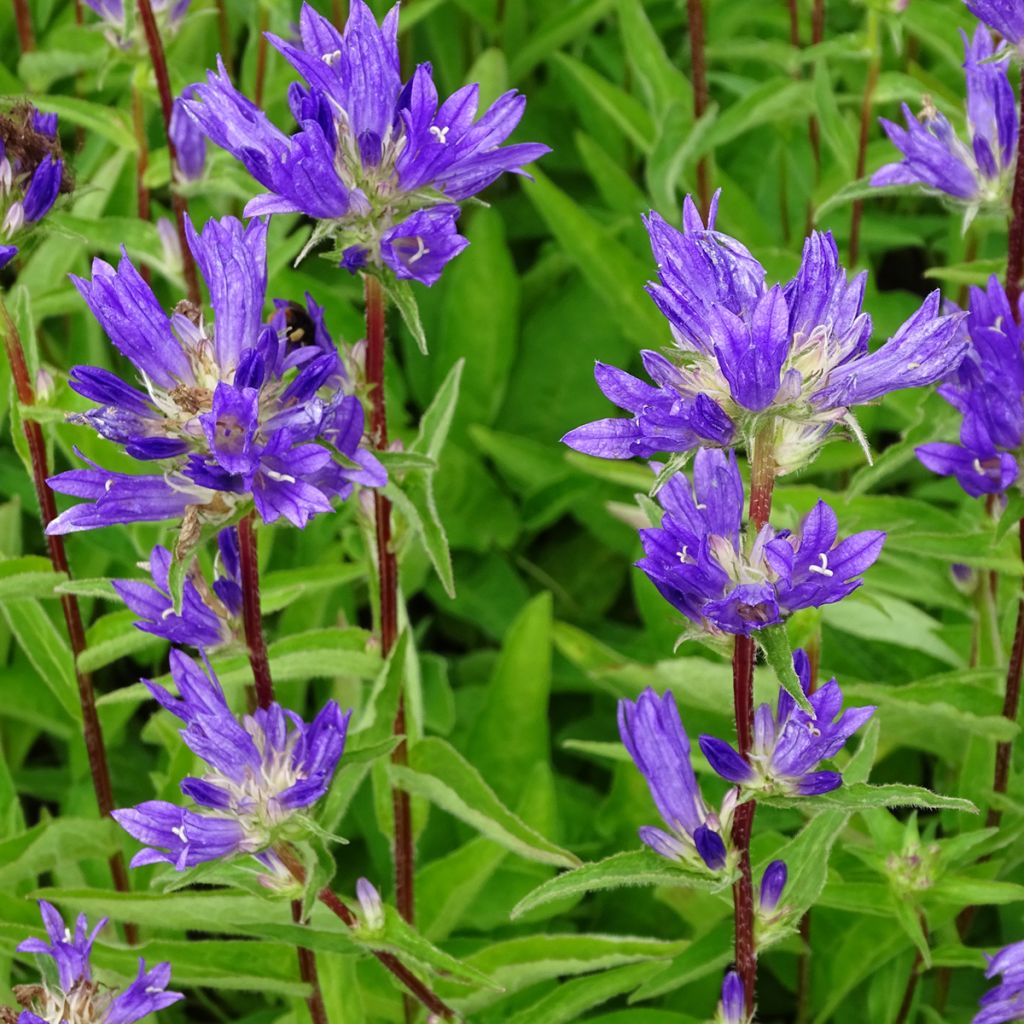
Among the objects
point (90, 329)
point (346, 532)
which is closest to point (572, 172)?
point (90, 329)

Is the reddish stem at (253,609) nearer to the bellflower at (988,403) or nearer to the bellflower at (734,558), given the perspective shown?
the bellflower at (734,558)

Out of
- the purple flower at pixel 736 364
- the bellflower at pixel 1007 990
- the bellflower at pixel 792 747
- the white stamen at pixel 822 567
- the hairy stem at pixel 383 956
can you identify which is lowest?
the bellflower at pixel 1007 990

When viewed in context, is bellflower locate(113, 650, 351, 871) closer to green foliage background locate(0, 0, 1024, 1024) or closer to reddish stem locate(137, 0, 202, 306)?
green foliage background locate(0, 0, 1024, 1024)

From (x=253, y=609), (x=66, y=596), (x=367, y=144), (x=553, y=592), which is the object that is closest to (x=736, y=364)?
(x=367, y=144)

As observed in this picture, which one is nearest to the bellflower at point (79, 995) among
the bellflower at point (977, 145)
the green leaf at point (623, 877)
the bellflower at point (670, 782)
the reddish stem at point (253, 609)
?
the reddish stem at point (253, 609)

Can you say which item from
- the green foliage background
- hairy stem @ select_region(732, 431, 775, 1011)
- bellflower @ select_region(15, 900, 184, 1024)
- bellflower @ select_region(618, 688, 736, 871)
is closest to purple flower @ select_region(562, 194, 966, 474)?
hairy stem @ select_region(732, 431, 775, 1011)

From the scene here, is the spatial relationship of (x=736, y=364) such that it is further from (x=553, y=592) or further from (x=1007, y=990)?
(x=553, y=592)

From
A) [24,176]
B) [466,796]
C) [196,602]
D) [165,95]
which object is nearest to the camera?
[196,602]
